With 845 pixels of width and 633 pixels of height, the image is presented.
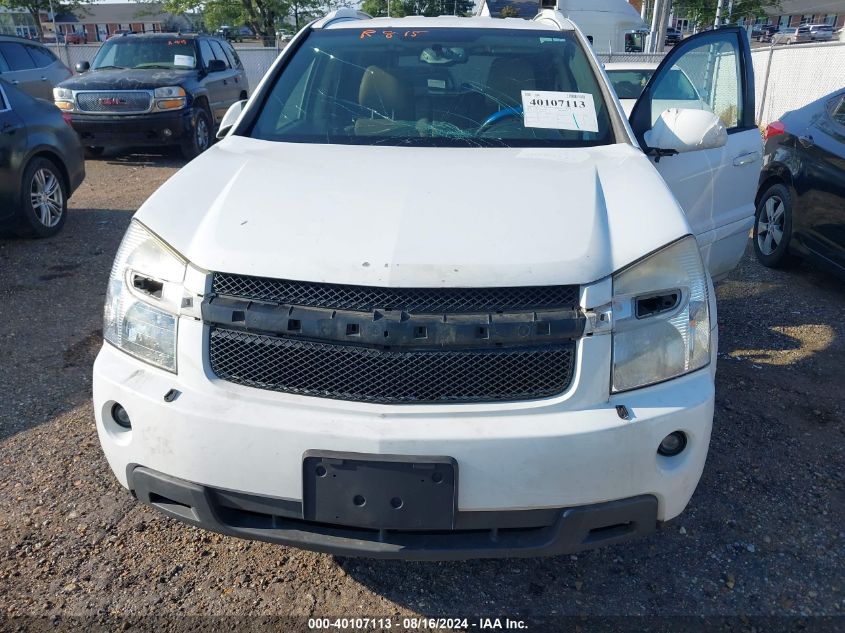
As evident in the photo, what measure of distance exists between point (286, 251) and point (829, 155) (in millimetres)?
4827

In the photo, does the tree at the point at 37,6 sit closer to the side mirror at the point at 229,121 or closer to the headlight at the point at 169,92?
the headlight at the point at 169,92

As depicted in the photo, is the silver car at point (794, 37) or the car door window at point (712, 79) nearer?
the car door window at point (712, 79)

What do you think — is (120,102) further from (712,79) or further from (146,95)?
(712,79)

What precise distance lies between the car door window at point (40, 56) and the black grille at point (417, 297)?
1067cm

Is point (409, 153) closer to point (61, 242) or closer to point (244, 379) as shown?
point (244, 379)

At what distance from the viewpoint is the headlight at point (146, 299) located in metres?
2.07

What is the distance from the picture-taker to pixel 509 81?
3.32 m

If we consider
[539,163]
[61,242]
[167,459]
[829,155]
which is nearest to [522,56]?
[539,163]

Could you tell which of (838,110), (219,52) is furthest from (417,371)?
(219,52)

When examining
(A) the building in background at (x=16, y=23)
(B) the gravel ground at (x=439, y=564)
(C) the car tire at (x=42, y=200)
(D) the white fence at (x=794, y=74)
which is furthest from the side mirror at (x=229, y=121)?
(A) the building in background at (x=16, y=23)

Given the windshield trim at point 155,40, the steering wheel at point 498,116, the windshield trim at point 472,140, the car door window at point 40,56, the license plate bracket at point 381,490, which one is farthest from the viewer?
the windshield trim at point 155,40

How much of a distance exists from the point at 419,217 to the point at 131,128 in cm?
889

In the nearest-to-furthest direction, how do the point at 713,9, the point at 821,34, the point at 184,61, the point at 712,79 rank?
1. the point at 712,79
2. the point at 184,61
3. the point at 713,9
4. the point at 821,34

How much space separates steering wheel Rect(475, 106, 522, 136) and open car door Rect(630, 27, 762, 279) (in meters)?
0.59
